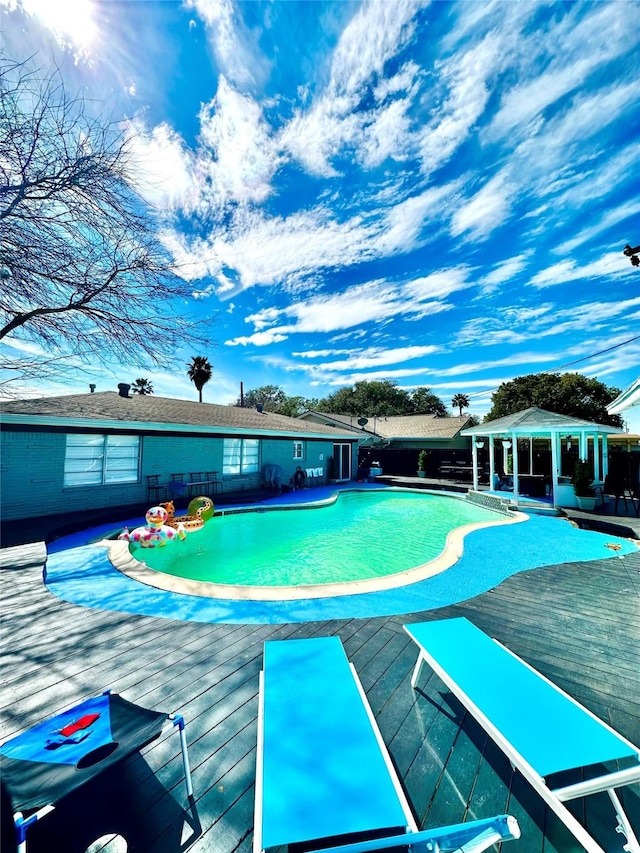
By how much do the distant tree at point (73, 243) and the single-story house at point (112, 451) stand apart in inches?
64.7

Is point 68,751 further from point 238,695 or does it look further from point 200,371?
point 200,371

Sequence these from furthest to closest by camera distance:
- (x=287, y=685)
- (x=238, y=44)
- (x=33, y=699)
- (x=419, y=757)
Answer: (x=238, y=44) → (x=33, y=699) → (x=287, y=685) → (x=419, y=757)

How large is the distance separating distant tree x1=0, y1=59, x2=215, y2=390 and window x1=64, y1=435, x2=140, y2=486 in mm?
5606

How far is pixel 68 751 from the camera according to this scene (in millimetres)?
1772

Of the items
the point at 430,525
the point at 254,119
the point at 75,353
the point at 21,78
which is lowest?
the point at 430,525

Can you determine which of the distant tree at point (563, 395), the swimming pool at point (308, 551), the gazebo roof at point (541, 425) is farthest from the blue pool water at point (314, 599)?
the distant tree at point (563, 395)

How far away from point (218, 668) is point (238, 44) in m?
9.69

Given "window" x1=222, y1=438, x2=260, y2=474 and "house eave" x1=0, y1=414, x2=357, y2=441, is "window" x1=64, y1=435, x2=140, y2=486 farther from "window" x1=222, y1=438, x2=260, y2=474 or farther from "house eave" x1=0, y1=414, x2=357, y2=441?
"window" x1=222, y1=438, x2=260, y2=474

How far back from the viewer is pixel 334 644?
2.92m

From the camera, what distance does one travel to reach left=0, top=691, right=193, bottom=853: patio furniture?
4.98 feet

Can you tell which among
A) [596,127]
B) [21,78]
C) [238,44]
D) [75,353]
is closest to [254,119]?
[238,44]

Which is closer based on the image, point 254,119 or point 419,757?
point 419,757

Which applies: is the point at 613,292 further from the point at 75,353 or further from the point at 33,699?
the point at 33,699

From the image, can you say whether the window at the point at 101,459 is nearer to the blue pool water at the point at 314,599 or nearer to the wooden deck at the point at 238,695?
the blue pool water at the point at 314,599
